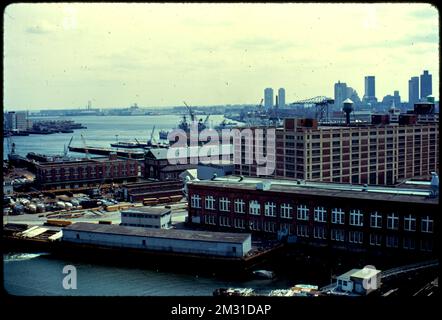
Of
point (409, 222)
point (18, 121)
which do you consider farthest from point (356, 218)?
point (18, 121)

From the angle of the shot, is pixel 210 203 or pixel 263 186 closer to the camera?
pixel 263 186

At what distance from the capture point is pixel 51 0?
2.80ft

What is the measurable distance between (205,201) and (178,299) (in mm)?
6515

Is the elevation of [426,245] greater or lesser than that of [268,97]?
lesser

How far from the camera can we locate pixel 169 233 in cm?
611

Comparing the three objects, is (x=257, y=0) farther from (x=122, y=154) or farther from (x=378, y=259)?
(x=122, y=154)

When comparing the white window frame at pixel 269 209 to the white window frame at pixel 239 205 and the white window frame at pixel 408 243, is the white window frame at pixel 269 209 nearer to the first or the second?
the white window frame at pixel 239 205

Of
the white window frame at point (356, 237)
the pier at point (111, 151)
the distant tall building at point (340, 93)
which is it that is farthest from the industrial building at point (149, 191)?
the distant tall building at point (340, 93)

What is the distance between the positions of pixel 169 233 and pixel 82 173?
22.2 feet

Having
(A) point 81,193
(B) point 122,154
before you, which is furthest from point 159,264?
(B) point 122,154

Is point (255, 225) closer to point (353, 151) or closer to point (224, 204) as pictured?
point (224, 204)

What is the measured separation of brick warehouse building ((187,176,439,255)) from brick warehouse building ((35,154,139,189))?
17.7 feet

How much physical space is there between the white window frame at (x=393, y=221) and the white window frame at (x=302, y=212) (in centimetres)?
94

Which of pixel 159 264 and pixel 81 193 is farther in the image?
pixel 81 193
